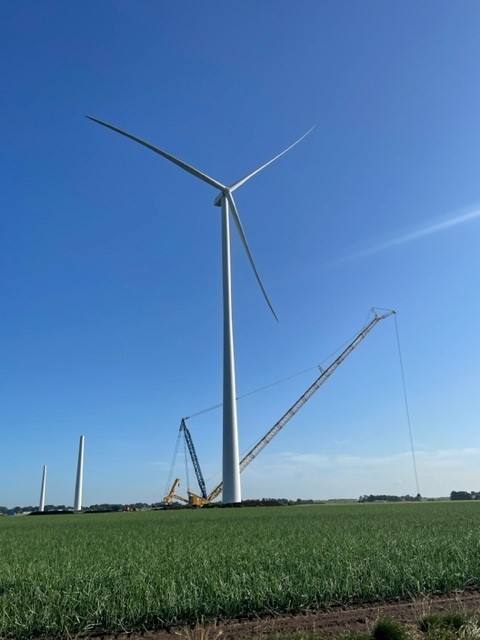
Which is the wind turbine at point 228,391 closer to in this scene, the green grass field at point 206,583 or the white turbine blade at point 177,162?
the white turbine blade at point 177,162

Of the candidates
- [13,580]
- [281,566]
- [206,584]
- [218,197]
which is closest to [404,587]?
[281,566]

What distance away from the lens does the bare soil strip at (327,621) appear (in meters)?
8.57

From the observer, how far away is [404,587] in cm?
1110

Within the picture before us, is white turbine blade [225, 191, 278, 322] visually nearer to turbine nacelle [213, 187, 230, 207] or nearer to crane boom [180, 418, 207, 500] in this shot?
turbine nacelle [213, 187, 230, 207]

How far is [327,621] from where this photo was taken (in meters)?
9.26

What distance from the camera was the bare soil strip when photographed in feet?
28.1

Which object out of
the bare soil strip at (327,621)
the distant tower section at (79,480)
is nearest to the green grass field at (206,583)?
the bare soil strip at (327,621)

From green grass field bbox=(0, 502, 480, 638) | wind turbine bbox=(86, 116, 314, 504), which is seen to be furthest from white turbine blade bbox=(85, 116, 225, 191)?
green grass field bbox=(0, 502, 480, 638)

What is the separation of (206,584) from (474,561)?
7.65 metres

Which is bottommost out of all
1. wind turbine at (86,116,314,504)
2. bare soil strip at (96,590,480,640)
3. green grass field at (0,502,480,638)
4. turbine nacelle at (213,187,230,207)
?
bare soil strip at (96,590,480,640)

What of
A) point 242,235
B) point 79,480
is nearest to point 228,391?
point 242,235

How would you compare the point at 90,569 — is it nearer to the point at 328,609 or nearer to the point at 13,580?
the point at 13,580

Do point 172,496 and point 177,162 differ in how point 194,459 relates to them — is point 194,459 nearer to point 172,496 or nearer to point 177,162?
point 172,496

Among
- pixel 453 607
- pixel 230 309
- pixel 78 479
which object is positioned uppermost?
pixel 230 309
